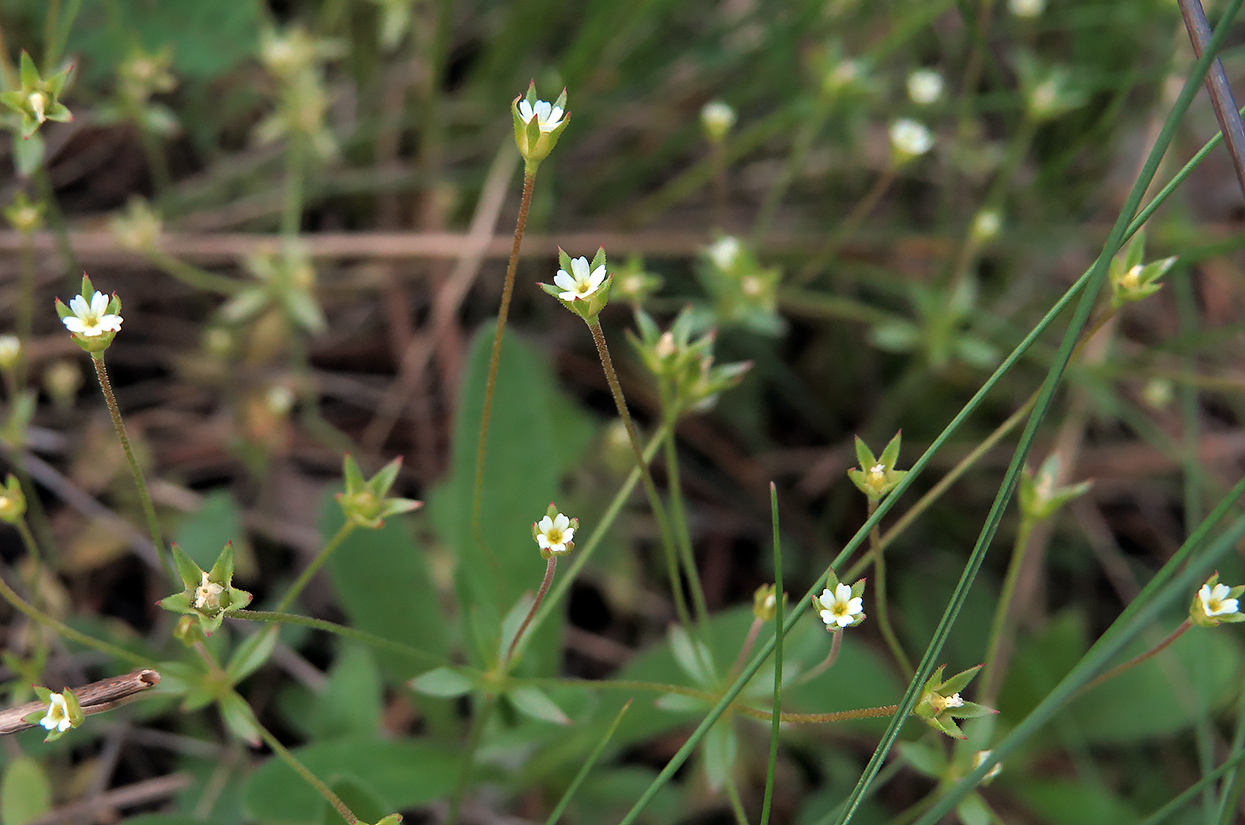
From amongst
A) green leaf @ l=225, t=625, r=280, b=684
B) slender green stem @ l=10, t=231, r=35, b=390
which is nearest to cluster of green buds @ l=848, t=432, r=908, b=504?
green leaf @ l=225, t=625, r=280, b=684

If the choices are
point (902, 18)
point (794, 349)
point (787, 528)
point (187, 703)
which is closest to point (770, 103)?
point (902, 18)

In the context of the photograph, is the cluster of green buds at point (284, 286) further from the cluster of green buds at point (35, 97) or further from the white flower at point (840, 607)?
the white flower at point (840, 607)

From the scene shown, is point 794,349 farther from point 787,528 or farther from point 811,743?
point 811,743

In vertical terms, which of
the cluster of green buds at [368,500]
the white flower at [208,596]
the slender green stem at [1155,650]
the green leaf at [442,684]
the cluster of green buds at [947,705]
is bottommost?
the cluster of green buds at [947,705]

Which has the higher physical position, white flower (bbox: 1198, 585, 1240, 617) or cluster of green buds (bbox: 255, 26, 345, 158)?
cluster of green buds (bbox: 255, 26, 345, 158)

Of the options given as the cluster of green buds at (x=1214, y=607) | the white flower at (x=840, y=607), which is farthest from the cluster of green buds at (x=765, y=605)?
the cluster of green buds at (x=1214, y=607)

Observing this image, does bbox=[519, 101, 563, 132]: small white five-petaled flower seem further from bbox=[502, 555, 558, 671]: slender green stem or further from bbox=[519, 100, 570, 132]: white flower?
bbox=[502, 555, 558, 671]: slender green stem
